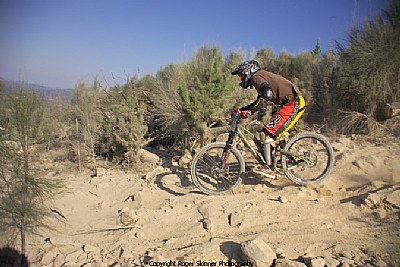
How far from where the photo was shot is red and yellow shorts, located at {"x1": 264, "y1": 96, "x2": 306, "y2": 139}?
4.36 metres

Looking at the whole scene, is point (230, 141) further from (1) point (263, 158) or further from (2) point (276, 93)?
(2) point (276, 93)

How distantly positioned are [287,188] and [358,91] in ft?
12.7

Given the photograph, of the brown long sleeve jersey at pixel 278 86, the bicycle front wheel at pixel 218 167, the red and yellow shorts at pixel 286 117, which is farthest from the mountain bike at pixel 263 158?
the brown long sleeve jersey at pixel 278 86

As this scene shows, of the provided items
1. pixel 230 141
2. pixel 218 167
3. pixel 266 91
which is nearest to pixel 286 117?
pixel 266 91

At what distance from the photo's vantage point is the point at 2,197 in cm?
390

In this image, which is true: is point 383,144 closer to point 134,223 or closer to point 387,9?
point 387,9

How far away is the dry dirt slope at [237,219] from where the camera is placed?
3.14 meters

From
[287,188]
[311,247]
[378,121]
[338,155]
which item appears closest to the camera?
[311,247]

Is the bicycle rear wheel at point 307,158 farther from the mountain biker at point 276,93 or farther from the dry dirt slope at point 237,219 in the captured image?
the mountain biker at point 276,93

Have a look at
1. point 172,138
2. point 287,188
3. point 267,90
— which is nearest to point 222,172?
point 287,188

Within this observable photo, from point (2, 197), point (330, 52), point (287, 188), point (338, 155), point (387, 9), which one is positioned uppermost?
point (387, 9)

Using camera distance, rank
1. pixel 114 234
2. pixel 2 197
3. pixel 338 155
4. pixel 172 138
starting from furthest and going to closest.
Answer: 1. pixel 172 138
2. pixel 338 155
3. pixel 114 234
4. pixel 2 197

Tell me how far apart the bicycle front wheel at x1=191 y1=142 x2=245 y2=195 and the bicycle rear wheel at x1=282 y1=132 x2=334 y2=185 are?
81 centimetres

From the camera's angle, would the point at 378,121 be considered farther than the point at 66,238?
Yes
